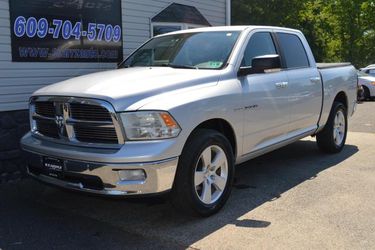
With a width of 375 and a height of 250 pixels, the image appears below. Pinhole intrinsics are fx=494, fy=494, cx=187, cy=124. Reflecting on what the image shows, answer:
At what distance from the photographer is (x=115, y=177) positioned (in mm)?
4250

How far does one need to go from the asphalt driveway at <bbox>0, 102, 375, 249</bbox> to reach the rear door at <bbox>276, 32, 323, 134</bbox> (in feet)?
2.40

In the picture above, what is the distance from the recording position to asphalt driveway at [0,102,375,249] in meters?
4.37

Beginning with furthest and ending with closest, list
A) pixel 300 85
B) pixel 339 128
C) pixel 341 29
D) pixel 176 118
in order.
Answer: pixel 341 29, pixel 339 128, pixel 300 85, pixel 176 118

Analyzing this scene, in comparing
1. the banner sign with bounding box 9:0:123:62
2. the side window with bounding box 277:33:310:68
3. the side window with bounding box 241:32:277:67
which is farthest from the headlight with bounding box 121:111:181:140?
the banner sign with bounding box 9:0:123:62

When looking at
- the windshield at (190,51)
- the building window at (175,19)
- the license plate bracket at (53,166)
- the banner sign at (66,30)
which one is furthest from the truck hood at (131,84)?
the building window at (175,19)

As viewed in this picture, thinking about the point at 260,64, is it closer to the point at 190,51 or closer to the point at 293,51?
the point at 190,51

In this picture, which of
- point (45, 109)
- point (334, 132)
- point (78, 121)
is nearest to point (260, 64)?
point (78, 121)

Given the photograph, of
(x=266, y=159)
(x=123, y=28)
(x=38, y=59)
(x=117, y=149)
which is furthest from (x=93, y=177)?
(x=123, y=28)

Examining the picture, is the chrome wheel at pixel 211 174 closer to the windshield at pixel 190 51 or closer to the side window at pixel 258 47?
the windshield at pixel 190 51

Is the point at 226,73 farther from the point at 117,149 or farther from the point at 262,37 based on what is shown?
the point at 117,149

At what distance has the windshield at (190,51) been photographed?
5.51 m

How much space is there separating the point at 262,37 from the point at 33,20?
319cm

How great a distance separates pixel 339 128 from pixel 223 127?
11.5ft

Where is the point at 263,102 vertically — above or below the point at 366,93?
above
